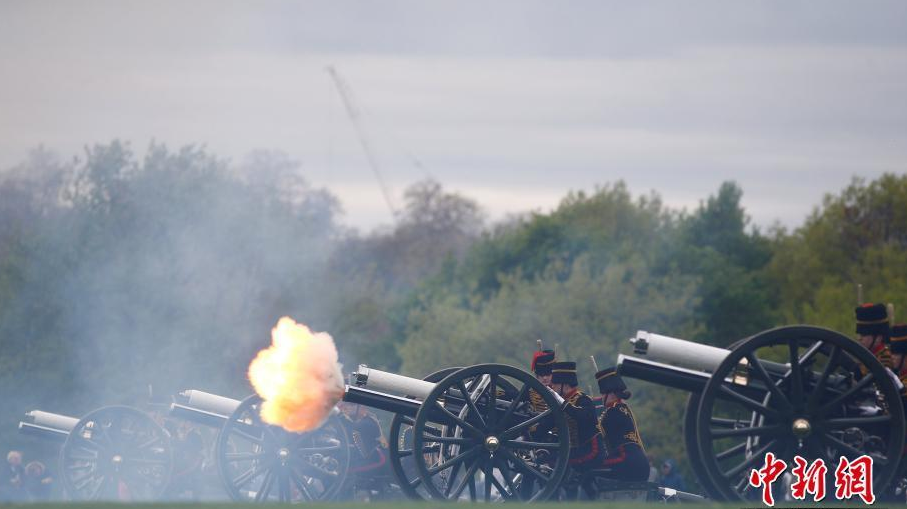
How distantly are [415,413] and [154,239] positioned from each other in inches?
841

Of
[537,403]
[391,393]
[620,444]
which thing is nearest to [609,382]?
[620,444]

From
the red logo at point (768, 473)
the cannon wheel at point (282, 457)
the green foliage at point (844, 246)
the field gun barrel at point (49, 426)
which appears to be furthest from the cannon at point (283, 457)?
the green foliage at point (844, 246)

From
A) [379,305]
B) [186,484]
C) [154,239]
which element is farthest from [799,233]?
[186,484]

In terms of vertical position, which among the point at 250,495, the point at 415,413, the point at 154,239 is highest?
the point at 154,239

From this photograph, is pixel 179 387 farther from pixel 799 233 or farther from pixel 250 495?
pixel 799 233

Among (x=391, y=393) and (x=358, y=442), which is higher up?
(x=391, y=393)

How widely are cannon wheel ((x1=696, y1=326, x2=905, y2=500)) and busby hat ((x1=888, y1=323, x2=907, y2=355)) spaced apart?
188 cm

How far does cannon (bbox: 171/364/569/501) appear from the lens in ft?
41.0

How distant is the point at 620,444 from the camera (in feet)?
45.0

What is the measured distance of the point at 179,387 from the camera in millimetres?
31672

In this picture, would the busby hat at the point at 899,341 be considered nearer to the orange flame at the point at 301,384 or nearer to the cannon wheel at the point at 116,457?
the orange flame at the point at 301,384

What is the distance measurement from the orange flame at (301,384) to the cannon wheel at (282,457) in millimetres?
2083

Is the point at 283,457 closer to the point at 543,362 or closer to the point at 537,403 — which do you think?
the point at 543,362

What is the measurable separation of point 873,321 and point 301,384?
5.28 metres
